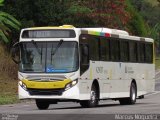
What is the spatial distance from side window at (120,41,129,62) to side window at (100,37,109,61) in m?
1.64

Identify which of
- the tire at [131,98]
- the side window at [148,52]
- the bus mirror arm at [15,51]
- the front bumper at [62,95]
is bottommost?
the tire at [131,98]

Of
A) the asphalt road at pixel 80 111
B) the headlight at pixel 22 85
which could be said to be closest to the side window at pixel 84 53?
the asphalt road at pixel 80 111

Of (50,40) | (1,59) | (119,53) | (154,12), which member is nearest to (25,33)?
(50,40)

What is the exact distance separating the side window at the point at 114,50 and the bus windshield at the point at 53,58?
143 inches

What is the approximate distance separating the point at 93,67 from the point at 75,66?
1598 mm

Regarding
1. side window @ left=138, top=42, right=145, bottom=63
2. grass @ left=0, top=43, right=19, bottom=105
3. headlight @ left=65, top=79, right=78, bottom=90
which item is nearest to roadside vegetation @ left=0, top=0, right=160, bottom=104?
grass @ left=0, top=43, right=19, bottom=105

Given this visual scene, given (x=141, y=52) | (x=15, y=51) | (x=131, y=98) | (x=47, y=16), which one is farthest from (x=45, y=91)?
(x=47, y=16)

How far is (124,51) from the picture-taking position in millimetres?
31250

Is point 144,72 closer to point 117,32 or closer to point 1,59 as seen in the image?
point 117,32

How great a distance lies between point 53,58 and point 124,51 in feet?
18.8

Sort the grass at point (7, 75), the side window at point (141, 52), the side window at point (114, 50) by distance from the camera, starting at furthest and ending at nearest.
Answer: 1. the grass at point (7, 75)
2. the side window at point (141, 52)
3. the side window at point (114, 50)

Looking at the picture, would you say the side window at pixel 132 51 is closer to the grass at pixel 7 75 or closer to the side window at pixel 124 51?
the side window at pixel 124 51

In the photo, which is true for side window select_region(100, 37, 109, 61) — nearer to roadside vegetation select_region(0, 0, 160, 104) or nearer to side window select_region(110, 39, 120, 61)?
side window select_region(110, 39, 120, 61)

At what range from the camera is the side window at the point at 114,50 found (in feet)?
97.8
